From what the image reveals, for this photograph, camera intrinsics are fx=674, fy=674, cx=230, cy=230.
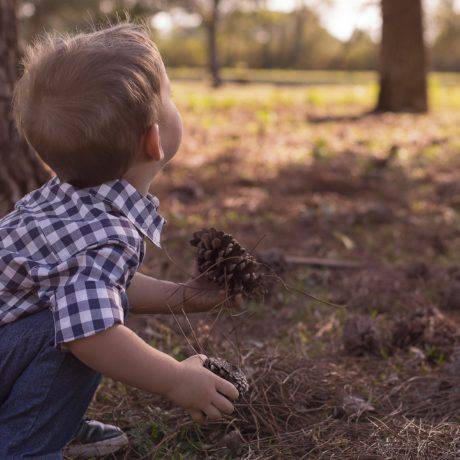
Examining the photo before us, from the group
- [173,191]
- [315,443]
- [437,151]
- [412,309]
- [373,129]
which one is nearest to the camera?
[315,443]

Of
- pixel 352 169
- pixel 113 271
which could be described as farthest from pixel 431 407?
pixel 352 169

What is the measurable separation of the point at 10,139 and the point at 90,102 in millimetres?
1952

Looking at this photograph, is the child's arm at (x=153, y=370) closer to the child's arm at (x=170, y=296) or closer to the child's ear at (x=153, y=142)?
the child's arm at (x=170, y=296)

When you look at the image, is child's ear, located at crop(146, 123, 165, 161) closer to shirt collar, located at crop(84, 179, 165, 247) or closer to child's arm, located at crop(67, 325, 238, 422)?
shirt collar, located at crop(84, 179, 165, 247)

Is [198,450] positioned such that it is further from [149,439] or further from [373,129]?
[373,129]

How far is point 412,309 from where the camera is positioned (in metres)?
3.27

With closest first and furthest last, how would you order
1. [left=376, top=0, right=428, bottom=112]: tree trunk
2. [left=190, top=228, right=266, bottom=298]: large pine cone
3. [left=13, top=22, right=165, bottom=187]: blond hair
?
[left=13, top=22, right=165, bottom=187]: blond hair
[left=190, top=228, right=266, bottom=298]: large pine cone
[left=376, top=0, right=428, bottom=112]: tree trunk

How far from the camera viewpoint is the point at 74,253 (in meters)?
1.69

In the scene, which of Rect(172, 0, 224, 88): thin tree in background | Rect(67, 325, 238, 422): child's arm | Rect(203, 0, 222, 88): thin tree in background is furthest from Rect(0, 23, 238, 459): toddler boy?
Rect(172, 0, 224, 88): thin tree in background

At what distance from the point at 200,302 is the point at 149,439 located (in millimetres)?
453

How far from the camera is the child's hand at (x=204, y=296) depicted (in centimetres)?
211

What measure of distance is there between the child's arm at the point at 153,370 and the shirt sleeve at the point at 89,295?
3 cm

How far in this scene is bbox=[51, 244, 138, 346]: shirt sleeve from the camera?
1624 millimetres

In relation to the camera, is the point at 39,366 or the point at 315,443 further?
the point at 315,443
